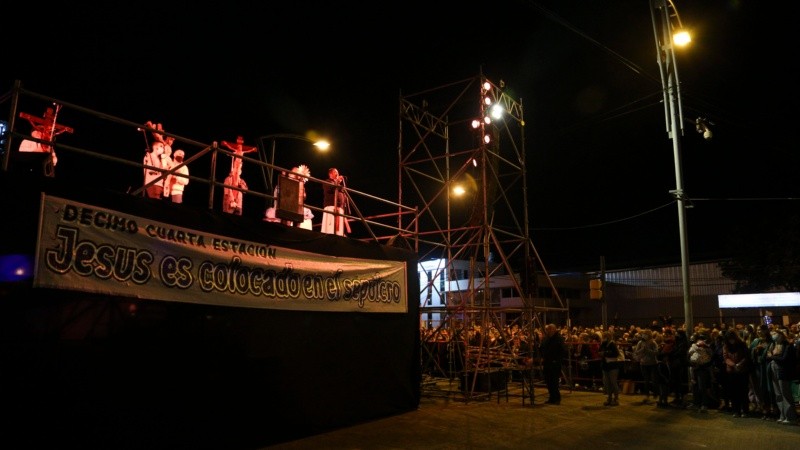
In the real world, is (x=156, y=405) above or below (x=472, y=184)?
below

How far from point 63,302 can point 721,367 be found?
1288 cm

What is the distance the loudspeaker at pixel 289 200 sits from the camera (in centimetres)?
932

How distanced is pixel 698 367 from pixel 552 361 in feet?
10.6

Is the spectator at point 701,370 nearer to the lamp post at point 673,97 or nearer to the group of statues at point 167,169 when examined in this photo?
the lamp post at point 673,97

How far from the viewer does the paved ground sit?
862 centimetres

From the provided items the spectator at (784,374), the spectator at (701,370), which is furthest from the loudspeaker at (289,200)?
the spectator at (784,374)

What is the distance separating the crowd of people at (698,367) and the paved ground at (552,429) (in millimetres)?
479

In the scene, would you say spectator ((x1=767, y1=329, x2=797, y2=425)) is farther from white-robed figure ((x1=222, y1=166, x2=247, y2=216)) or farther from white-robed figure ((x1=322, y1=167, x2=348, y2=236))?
white-robed figure ((x1=222, y1=166, x2=247, y2=216))

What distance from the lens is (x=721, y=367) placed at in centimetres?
1236

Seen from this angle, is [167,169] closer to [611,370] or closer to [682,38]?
[611,370]

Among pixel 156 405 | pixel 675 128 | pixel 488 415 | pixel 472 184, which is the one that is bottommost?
pixel 488 415

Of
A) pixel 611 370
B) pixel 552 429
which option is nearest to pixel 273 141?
pixel 552 429

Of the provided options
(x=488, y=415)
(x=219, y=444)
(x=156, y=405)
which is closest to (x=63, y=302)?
(x=156, y=405)

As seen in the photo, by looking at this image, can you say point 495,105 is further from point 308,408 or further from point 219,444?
point 219,444
